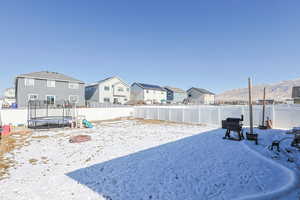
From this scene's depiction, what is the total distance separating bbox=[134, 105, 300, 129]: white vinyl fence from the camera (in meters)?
10.2

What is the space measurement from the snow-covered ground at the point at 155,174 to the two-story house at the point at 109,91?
23314mm

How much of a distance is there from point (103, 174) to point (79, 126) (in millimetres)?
10707

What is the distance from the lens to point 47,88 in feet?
69.9

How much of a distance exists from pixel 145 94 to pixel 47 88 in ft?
68.4

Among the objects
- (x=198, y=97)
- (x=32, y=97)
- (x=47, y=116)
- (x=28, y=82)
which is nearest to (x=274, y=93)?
(x=198, y=97)

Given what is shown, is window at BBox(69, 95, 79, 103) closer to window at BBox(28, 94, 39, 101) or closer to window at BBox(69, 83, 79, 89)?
window at BBox(69, 83, 79, 89)

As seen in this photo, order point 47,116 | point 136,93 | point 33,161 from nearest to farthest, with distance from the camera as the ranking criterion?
point 33,161
point 47,116
point 136,93

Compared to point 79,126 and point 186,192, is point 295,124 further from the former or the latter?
point 79,126

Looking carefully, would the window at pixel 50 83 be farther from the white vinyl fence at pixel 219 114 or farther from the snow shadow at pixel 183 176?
the snow shadow at pixel 183 176

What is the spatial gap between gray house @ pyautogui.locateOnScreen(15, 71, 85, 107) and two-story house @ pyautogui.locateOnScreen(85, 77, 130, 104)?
5030 millimetres

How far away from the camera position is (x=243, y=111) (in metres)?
12.3

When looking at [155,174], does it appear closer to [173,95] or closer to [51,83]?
[51,83]

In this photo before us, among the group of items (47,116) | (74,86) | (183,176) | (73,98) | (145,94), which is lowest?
(183,176)

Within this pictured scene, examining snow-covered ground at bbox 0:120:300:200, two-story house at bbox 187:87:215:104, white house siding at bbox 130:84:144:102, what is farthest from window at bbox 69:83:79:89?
two-story house at bbox 187:87:215:104
